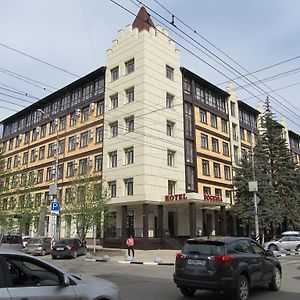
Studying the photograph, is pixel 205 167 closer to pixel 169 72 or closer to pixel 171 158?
pixel 171 158

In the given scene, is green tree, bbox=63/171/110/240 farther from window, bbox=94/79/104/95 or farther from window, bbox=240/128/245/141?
window, bbox=240/128/245/141

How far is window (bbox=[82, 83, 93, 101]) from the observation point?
155 feet

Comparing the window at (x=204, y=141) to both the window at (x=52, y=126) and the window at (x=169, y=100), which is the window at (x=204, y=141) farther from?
the window at (x=52, y=126)

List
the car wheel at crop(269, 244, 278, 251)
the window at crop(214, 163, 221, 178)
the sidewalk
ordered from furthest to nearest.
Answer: the window at crop(214, 163, 221, 178) → the car wheel at crop(269, 244, 278, 251) → the sidewalk

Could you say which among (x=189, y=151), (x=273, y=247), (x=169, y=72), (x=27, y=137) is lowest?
(x=273, y=247)

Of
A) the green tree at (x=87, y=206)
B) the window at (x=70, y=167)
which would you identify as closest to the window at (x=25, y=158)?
the window at (x=70, y=167)

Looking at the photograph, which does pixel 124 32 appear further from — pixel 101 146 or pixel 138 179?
pixel 138 179

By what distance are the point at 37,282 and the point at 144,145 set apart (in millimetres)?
33033

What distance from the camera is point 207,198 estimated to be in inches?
1518

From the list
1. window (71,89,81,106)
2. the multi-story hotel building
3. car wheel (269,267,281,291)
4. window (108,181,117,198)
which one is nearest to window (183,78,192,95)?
the multi-story hotel building

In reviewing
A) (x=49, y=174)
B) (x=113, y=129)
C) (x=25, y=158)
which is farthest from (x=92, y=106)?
(x=25, y=158)

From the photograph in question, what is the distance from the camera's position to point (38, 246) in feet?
103

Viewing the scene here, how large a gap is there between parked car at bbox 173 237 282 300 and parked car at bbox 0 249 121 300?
4253mm

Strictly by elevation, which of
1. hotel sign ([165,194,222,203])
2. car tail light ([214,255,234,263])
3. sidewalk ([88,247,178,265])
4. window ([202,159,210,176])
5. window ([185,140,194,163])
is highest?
window ([185,140,194,163])
